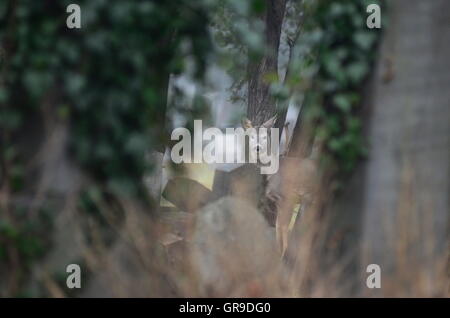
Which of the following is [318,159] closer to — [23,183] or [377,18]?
[377,18]

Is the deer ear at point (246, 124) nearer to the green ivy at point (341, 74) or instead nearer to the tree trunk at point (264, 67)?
the tree trunk at point (264, 67)

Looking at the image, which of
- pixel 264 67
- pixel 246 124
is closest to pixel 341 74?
pixel 246 124

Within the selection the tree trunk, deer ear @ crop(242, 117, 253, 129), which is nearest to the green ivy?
deer ear @ crop(242, 117, 253, 129)

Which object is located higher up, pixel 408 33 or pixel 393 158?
pixel 408 33

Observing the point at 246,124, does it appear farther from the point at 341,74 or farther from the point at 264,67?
the point at 341,74

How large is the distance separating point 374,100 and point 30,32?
88.3 inches

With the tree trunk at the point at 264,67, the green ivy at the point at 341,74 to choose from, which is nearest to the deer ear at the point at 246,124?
the tree trunk at the point at 264,67

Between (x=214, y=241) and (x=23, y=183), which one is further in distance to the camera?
(x=214, y=241)

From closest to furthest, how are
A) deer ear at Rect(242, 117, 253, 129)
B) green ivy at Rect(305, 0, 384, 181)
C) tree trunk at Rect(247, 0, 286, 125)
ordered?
green ivy at Rect(305, 0, 384, 181), deer ear at Rect(242, 117, 253, 129), tree trunk at Rect(247, 0, 286, 125)

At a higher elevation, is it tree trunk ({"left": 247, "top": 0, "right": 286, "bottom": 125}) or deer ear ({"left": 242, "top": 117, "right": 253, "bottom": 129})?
tree trunk ({"left": 247, "top": 0, "right": 286, "bottom": 125})

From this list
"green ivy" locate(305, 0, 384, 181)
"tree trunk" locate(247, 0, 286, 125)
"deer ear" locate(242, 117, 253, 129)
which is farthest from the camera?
"tree trunk" locate(247, 0, 286, 125)

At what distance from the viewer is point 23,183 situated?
350cm

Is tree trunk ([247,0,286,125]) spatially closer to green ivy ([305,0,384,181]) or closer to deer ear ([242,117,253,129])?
deer ear ([242,117,253,129])
